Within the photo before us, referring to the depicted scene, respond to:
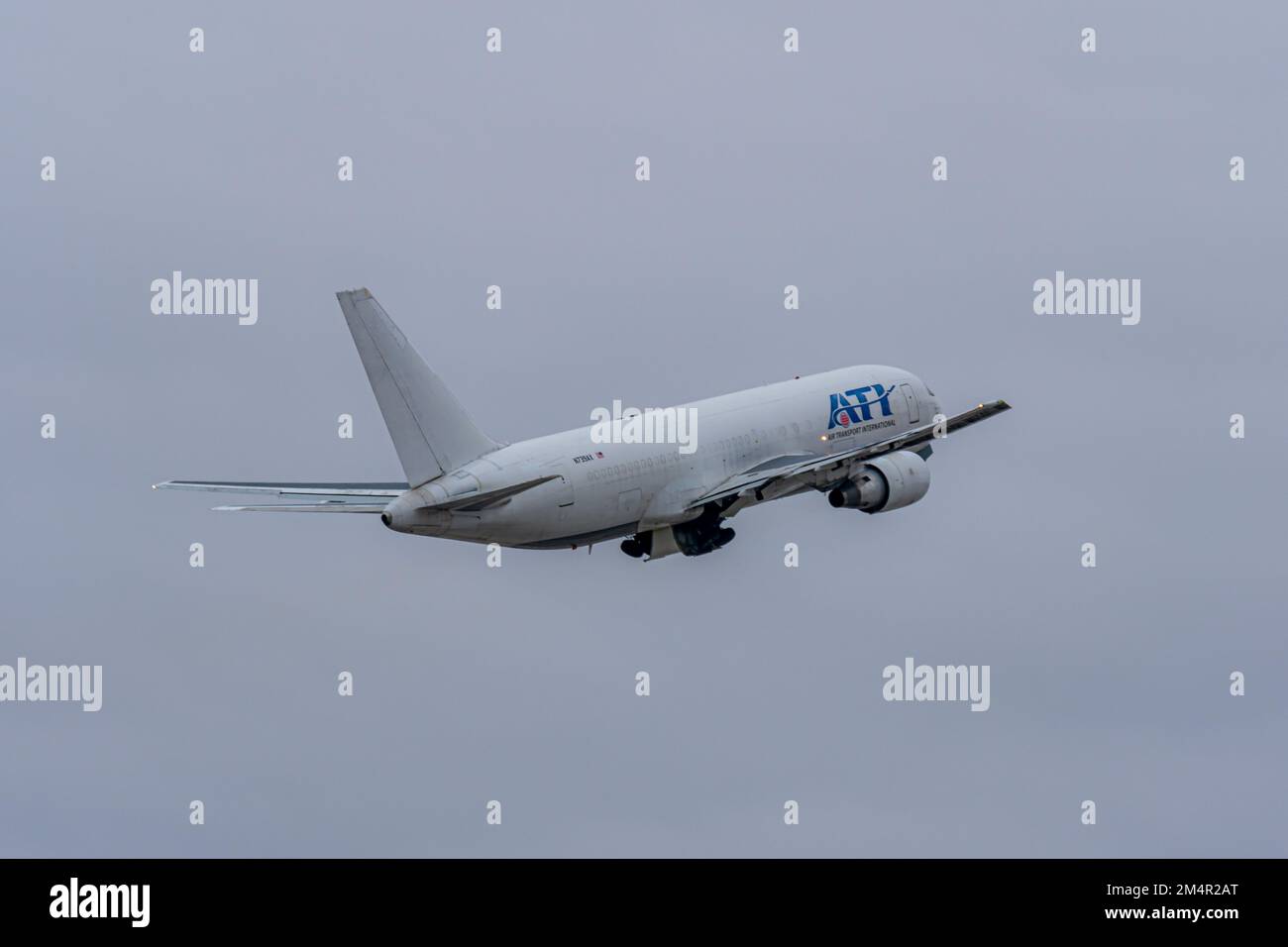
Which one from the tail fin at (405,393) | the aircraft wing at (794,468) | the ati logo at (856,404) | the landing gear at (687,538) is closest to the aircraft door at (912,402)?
the ati logo at (856,404)

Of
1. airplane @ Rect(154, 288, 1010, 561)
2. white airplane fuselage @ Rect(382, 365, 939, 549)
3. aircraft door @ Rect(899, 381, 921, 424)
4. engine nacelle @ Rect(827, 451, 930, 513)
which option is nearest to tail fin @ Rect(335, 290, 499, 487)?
airplane @ Rect(154, 288, 1010, 561)

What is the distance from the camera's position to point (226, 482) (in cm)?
9725

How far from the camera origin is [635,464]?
98.6m

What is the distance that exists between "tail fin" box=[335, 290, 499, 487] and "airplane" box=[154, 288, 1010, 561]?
3cm

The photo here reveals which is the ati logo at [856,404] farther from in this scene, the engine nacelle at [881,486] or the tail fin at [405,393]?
the tail fin at [405,393]

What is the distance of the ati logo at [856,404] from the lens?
107750 mm

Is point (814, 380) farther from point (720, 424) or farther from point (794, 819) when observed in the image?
point (794, 819)

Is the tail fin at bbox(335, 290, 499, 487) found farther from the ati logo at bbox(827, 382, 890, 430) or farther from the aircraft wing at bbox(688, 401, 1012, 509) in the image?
the ati logo at bbox(827, 382, 890, 430)

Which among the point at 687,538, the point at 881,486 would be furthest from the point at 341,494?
the point at 881,486

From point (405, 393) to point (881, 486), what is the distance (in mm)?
21875

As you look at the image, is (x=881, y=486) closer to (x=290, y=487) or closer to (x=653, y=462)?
(x=653, y=462)

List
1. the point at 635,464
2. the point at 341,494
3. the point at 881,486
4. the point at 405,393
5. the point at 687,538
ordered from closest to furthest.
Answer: the point at 405,393 < the point at 341,494 < the point at 635,464 < the point at 687,538 < the point at 881,486

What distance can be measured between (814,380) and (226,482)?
23232mm

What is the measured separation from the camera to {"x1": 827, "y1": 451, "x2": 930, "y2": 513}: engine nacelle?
107 metres
